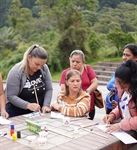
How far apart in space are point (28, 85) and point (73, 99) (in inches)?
20.8

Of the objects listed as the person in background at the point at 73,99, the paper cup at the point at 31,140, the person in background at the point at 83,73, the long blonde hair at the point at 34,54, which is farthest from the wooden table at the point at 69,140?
the person in background at the point at 83,73

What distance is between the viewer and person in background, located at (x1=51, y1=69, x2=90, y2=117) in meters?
2.77

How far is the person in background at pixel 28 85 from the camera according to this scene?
2.93m

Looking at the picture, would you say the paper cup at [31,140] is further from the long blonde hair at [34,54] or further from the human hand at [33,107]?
the long blonde hair at [34,54]

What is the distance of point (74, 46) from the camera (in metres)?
14.1

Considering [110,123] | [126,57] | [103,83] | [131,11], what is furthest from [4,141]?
[131,11]

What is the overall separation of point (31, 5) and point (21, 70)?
3573 cm

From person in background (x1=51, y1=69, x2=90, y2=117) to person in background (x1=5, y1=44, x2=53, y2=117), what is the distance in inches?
9.5

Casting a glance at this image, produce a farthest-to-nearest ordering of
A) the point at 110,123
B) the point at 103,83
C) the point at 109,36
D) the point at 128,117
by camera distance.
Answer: the point at 109,36, the point at 103,83, the point at 110,123, the point at 128,117

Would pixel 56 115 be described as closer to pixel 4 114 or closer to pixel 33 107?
pixel 33 107

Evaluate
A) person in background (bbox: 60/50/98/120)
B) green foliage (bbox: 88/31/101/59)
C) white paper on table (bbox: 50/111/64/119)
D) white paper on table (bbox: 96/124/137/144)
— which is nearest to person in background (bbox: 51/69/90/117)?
white paper on table (bbox: 50/111/64/119)

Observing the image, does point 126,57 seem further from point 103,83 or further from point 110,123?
point 103,83

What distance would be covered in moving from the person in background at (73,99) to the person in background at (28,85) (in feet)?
0.79

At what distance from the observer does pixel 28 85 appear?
3.00 m
